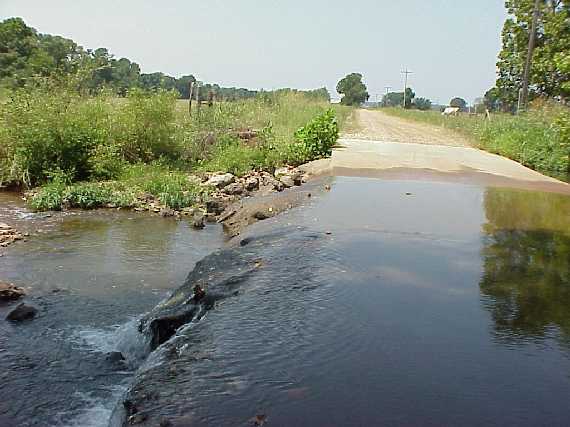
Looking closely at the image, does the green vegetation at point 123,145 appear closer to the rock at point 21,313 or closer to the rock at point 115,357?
the rock at point 21,313

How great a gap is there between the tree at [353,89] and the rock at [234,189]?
3419 inches

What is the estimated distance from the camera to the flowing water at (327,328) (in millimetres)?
3971

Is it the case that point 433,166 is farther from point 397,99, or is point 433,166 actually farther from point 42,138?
point 397,99

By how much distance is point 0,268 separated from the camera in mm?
9039

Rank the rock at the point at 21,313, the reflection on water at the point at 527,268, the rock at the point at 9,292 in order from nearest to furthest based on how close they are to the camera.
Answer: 1. the reflection on water at the point at 527,268
2. the rock at the point at 21,313
3. the rock at the point at 9,292

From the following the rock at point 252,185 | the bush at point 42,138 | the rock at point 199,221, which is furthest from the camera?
the bush at point 42,138

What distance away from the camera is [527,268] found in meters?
7.08

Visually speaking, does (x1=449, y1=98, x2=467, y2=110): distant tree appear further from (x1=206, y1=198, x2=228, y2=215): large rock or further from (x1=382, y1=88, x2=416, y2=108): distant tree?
(x1=206, y1=198, x2=228, y2=215): large rock

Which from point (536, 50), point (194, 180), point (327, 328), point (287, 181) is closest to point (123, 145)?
point (194, 180)

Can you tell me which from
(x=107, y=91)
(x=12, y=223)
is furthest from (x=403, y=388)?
(x=107, y=91)

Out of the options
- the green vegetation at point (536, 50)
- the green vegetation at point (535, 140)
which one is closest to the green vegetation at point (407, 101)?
the green vegetation at point (536, 50)

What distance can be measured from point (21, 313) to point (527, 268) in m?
6.12

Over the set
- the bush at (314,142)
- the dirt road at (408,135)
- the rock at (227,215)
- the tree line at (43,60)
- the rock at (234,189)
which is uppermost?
the tree line at (43,60)

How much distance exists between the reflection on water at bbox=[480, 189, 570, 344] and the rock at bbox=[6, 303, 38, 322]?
17.2 ft
